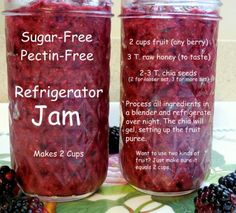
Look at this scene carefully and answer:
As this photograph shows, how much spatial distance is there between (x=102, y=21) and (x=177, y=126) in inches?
6.6

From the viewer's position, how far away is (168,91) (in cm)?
60

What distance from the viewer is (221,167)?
758mm

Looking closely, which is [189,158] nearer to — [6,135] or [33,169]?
[33,169]

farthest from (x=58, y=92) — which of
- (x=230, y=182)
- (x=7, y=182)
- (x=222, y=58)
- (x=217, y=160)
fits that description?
(x=222, y=58)

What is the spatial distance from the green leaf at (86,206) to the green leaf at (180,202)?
0.07 m

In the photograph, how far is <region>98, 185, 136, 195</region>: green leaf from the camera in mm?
645

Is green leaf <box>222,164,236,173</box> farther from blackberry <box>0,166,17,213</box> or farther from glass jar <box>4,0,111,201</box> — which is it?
blackberry <box>0,166,17,213</box>

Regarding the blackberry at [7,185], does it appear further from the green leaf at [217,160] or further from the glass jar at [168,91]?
the green leaf at [217,160]

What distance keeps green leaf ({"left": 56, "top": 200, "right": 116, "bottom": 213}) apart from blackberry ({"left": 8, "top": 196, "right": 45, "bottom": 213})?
0.07 meters

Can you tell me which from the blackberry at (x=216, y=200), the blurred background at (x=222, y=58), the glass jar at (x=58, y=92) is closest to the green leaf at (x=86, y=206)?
the glass jar at (x=58, y=92)

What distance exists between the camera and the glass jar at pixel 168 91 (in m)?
0.59

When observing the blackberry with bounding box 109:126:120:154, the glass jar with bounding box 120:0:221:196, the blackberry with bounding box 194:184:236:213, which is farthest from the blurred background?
the blackberry with bounding box 194:184:236:213

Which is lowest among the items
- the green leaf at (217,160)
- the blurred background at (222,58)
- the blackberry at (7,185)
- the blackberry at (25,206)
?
the green leaf at (217,160)

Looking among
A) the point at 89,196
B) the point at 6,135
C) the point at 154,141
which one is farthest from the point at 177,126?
the point at 6,135
